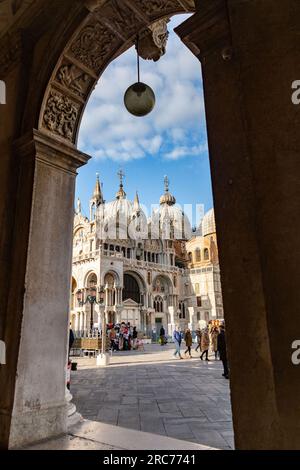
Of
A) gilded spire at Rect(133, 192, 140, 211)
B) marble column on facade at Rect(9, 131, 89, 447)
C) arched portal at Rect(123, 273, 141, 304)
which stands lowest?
marble column on facade at Rect(9, 131, 89, 447)

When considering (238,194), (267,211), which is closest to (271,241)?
(267,211)

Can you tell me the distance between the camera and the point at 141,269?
4344 cm

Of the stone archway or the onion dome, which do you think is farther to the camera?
the onion dome

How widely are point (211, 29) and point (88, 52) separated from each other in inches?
88.1

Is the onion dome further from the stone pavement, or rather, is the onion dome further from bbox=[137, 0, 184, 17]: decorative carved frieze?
bbox=[137, 0, 184, 17]: decorative carved frieze

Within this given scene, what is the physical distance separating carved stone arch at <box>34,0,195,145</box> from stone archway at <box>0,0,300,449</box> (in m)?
0.02

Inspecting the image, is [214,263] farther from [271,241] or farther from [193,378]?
[271,241]

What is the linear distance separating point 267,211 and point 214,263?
50079 mm

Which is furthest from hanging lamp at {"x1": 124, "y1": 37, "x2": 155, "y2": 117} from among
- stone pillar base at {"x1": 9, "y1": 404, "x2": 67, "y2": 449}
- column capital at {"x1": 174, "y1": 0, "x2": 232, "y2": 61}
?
stone pillar base at {"x1": 9, "y1": 404, "x2": 67, "y2": 449}

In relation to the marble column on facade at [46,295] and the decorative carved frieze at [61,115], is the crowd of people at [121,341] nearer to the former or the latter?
the marble column on facade at [46,295]

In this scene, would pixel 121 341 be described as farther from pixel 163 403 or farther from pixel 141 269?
pixel 141 269

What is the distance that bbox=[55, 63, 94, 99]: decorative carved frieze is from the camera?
4000 mm

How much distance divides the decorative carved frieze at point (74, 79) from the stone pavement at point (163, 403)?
4.47m

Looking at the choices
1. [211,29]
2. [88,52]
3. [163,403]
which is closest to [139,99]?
[88,52]
